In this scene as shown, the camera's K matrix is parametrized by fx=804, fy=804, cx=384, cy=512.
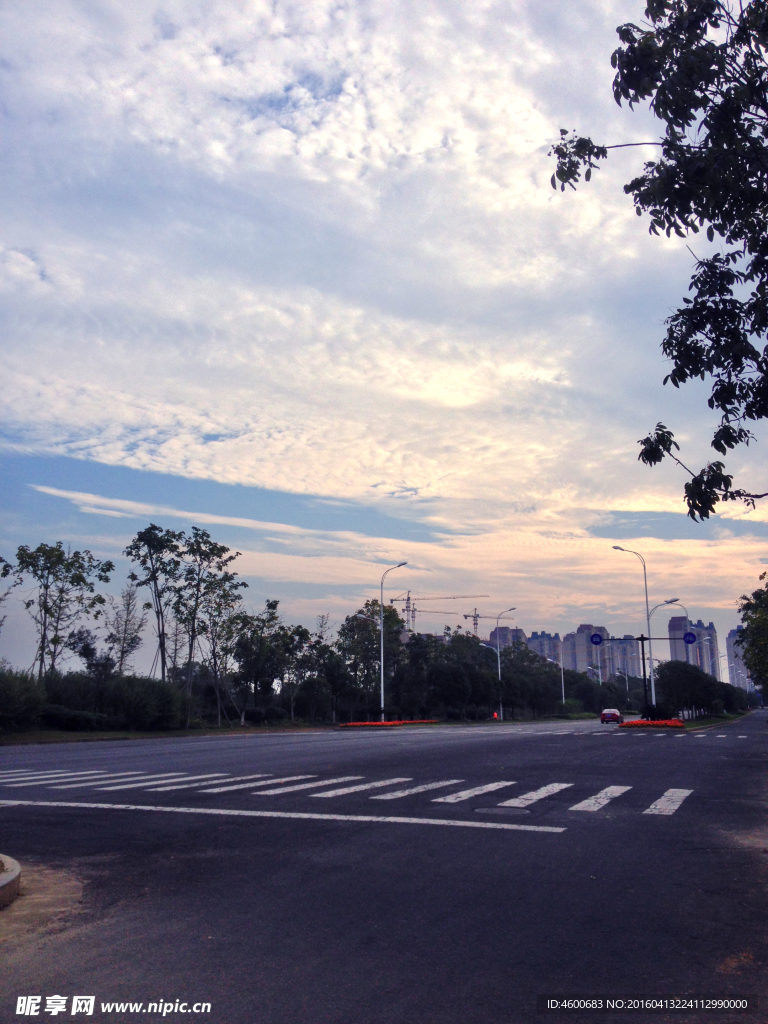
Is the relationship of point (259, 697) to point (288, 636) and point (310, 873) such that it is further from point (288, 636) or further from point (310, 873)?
point (310, 873)

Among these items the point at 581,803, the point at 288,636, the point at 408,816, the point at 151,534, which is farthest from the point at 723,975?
the point at 288,636

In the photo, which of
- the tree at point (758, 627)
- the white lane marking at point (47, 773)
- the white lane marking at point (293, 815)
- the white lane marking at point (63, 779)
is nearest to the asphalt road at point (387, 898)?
the white lane marking at point (293, 815)

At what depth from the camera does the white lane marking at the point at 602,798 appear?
38.8ft

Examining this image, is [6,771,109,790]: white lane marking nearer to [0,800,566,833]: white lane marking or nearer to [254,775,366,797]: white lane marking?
[0,800,566,833]: white lane marking

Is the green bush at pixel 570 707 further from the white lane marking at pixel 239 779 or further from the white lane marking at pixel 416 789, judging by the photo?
the white lane marking at pixel 416 789

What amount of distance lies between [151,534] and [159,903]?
45312 millimetres

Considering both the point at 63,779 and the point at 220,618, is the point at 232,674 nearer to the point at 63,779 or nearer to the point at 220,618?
the point at 220,618

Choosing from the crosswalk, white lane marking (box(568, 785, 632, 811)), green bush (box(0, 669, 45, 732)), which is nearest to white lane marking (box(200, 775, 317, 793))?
the crosswalk

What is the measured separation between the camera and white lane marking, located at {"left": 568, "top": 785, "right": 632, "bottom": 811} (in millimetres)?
11820

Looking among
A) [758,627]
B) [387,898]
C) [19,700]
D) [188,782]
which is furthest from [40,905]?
[758,627]

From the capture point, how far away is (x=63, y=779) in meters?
15.9

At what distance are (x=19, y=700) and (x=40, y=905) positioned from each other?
30.7 metres

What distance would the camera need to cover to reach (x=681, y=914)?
6.27 metres

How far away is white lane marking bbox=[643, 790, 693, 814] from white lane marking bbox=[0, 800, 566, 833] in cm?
247
